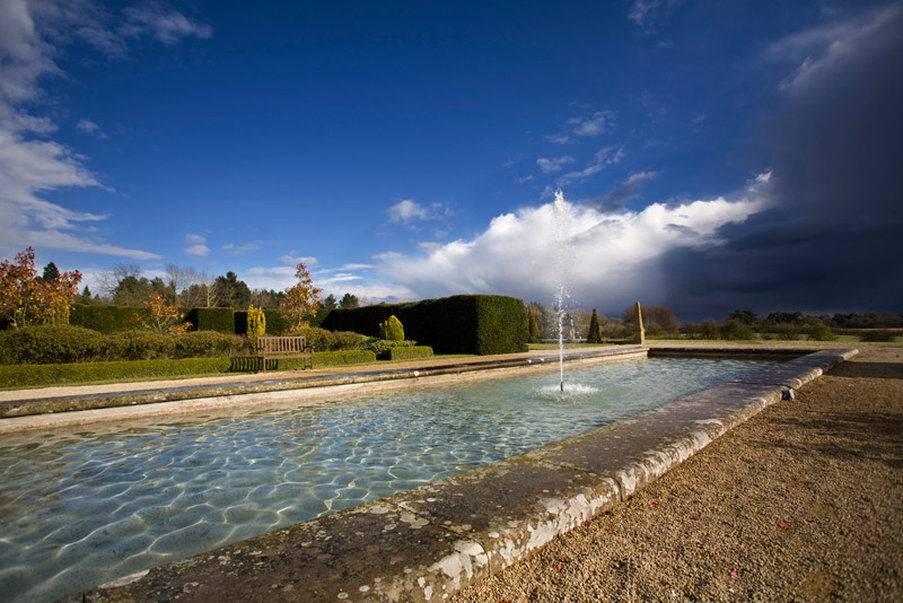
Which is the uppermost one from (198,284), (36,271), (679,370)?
(198,284)

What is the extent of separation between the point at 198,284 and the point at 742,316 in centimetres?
4337

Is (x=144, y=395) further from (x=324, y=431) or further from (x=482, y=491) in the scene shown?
(x=482, y=491)

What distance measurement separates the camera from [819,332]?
18.3 m

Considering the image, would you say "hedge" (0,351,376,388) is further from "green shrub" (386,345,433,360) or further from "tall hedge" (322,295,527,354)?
"tall hedge" (322,295,527,354)

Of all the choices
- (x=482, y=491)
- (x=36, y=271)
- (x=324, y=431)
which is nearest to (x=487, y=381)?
(x=324, y=431)

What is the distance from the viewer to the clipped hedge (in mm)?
17578

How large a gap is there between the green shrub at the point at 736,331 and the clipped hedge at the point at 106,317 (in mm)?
27583

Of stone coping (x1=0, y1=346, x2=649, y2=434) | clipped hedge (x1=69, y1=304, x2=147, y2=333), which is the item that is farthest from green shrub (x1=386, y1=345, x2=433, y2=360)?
clipped hedge (x1=69, y1=304, x2=147, y2=333)

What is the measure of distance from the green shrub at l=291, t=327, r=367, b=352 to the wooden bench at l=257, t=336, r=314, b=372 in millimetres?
2569

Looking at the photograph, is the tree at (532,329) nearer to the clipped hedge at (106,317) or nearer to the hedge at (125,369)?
the hedge at (125,369)

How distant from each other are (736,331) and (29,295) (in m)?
27.4

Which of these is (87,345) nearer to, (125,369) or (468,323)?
(125,369)

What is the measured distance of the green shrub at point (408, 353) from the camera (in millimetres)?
13438

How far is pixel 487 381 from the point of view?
9.24m
